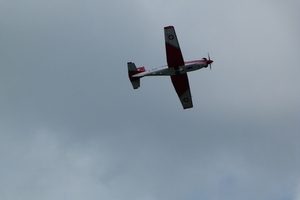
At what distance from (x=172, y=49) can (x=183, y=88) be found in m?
6.56

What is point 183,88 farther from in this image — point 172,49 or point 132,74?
point 172,49

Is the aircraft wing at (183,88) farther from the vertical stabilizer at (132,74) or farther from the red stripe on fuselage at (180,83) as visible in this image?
the vertical stabilizer at (132,74)

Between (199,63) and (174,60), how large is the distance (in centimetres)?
321

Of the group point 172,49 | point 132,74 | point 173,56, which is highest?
point 172,49

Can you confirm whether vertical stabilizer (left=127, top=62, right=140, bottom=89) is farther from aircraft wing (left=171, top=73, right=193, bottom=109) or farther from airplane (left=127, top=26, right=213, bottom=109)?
aircraft wing (left=171, top=73, right=193, bottom=109)

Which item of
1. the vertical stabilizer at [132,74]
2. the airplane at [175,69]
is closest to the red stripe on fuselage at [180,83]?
the airplane at [175,69]

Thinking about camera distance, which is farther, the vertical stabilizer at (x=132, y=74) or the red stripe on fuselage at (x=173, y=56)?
the vertical stabilizer at (x=132, y=74)

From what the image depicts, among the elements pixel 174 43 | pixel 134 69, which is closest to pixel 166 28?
pixel 174 43

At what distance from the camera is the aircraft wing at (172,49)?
75.2m

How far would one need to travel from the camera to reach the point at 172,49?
75.8 m

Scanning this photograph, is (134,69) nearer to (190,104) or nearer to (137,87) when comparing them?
(137,87)

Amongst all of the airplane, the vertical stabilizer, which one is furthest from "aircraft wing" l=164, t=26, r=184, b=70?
the vertical stabilizer

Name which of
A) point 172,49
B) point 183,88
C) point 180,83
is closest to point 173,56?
point 172,49

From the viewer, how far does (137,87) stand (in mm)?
79625
